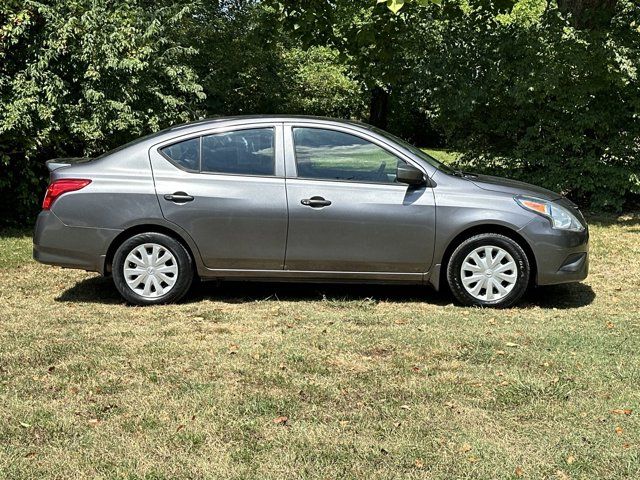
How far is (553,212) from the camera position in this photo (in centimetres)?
649

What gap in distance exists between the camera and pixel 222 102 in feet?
57.1

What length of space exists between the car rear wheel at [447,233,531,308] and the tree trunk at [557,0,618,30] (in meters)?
6.84

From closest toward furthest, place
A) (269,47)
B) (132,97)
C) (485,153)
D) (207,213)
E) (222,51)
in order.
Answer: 1. (207,213)
2. (132,97)
3. (485,153)
4. (269,47)
5. (222,51)

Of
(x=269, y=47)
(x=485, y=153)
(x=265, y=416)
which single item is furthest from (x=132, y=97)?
(x=265, y=416)

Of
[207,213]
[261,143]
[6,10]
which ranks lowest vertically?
[207,213]

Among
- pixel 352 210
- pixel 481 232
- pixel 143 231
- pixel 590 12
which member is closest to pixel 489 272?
pixel 481 232

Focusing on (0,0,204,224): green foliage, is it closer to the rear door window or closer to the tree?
the tree

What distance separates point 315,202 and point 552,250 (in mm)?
1963

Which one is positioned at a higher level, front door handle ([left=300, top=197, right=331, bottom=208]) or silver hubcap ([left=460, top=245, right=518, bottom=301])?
front door handle ([left=300, top=197, right=331, bottom=208])

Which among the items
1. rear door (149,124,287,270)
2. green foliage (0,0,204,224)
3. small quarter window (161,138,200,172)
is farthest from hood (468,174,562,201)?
green foliage (0,0,204,224)

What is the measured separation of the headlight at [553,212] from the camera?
6441 mm

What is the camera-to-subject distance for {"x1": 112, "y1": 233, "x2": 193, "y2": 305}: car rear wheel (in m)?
6.40

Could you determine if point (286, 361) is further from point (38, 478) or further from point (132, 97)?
point (132, 97)

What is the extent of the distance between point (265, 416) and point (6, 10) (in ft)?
Answer: 23.6
